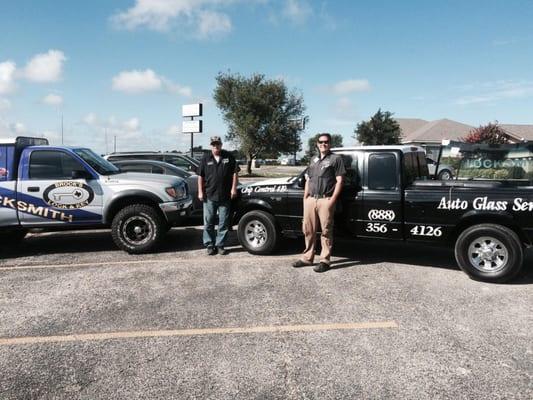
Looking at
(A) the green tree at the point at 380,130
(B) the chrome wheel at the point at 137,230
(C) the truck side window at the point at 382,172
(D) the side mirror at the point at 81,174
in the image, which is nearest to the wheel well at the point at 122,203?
(B) the chrome wheel at the point at 137,230

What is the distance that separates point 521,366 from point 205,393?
2.44 metres

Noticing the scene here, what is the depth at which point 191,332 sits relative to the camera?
395cm

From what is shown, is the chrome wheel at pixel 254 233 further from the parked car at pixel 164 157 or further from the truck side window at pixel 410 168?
the parked car at pixel 164 157

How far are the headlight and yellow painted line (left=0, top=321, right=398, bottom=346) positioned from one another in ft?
10.8

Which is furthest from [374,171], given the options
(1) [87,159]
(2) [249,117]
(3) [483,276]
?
(2) [249,117]

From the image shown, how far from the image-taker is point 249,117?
1289 inches

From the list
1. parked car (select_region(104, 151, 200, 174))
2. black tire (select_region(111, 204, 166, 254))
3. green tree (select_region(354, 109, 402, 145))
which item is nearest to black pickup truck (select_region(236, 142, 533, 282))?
black tire (select_region(111, 204, 166, 254))

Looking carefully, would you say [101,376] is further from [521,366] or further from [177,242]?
[177,242]

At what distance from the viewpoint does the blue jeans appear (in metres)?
6.78

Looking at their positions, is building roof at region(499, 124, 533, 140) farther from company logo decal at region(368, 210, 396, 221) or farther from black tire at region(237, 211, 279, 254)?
black tire at region(237, 211, 279, 254)

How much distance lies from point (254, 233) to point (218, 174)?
3.66ft

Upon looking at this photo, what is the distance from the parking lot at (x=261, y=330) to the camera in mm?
3049

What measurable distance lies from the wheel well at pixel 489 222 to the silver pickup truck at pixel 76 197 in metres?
4.28

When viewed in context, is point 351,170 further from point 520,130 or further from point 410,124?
point 410,124
